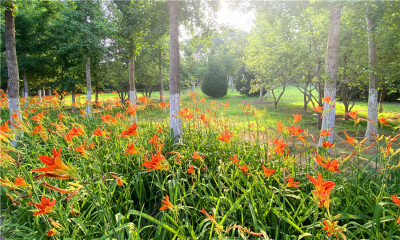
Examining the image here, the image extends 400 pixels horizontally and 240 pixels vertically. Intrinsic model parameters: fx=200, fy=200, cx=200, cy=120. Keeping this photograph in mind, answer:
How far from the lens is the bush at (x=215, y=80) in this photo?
58.9 feet

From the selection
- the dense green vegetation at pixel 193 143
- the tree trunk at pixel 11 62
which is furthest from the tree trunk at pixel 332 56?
the tree trunk at pixel 11 62

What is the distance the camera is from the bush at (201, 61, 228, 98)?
706 inches

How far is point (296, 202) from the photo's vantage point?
71.9 inches

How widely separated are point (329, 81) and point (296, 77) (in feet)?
16.1

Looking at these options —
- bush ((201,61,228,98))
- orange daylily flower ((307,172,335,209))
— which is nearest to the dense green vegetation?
orange daylily flower ((307,172,335,209))

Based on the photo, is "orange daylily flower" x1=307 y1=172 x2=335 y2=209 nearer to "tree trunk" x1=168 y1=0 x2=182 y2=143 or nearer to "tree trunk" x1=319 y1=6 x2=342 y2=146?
"tree trunk" x1=168 y1=0 x2=182 y2=143

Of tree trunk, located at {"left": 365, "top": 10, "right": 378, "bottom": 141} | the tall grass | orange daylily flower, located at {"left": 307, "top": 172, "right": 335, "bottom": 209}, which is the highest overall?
tree trunk, located at {"left": 365, "top": 10, "right": 378, "bottom": 141}

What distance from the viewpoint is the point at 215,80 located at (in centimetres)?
1792

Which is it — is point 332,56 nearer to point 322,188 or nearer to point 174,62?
point 174,62

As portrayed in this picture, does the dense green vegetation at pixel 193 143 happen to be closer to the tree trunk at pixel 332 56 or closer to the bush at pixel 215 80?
the tree trunk at pixel 332 56

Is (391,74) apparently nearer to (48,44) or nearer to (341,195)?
(341,195)

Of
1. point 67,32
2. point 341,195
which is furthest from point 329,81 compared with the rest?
point 67,32

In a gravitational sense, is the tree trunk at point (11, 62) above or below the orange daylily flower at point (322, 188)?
above

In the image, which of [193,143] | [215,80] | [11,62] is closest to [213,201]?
[193,143]
